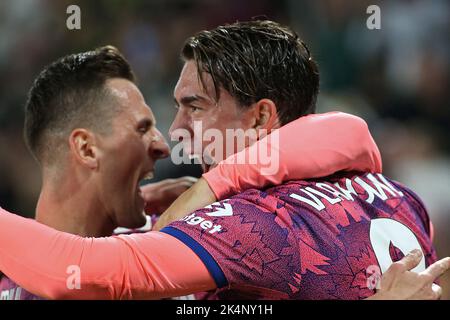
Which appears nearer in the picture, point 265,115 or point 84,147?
point 265,115

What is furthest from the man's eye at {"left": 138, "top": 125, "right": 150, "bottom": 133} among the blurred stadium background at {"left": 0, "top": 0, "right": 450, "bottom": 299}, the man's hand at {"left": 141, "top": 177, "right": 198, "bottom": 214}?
the blurred stadium background at {"left": 0, "top": 0, "right": 450, "bottom": 299}

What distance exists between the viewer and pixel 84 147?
226 centimetres

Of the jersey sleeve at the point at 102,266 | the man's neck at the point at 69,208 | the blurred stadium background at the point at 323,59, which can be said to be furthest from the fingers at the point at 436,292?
the blurred stadium background at the point at 323,59

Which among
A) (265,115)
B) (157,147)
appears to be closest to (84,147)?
(157,147)

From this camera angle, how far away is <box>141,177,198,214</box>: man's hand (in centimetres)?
259

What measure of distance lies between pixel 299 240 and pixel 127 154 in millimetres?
809

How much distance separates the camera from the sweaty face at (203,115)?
2.02 metres

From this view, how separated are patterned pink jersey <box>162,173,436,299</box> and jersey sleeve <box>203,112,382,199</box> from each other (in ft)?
0.14

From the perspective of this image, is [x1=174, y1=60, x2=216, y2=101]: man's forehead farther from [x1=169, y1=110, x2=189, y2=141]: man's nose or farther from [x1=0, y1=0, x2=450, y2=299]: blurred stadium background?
→ [x1=0, y1=0, x2=450, y2=299]: blurred stadium background

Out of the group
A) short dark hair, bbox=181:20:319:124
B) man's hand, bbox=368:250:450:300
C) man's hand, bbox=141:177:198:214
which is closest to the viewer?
man's hand, bbox=368:250:450:300

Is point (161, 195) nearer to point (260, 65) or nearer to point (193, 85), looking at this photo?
point (193, 85)

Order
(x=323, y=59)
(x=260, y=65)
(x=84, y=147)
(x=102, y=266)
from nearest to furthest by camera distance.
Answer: (x=102, y=266), (x=260, y=65), (x=84, y=147), (x=323, y=59)
